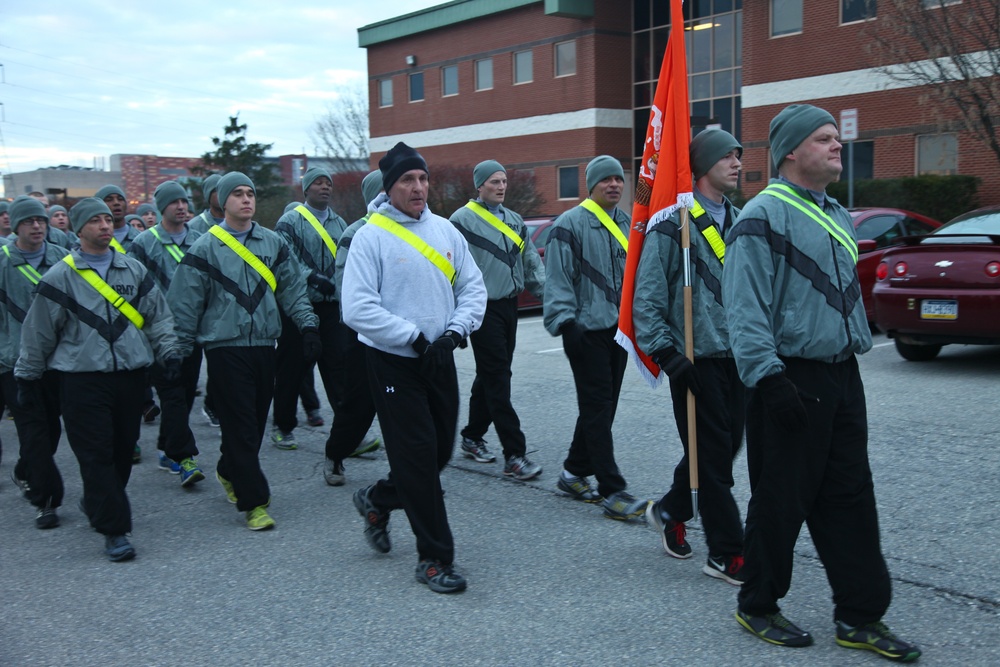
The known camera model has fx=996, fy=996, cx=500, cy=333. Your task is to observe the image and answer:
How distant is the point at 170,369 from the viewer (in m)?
5.68

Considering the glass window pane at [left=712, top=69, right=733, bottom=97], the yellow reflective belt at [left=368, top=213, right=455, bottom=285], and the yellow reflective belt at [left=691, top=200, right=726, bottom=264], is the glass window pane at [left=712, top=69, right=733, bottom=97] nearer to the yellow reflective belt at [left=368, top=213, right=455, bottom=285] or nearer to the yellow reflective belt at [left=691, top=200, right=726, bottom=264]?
the yellow reflective belt at [left=691, top=200, right=726, bottom=264]

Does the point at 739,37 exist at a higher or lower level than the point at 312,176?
higher

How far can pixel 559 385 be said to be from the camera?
998 cm

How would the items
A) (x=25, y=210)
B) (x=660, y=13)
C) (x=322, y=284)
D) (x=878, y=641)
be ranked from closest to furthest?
(x=878, y=641) → (x=25, y=210) → (x=322, y=284) → (x=660, y=13)

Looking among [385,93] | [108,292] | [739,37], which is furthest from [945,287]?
[385,93]

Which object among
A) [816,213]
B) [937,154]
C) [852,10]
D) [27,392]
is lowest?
[27,392]

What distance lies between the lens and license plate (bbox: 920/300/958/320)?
371 inches

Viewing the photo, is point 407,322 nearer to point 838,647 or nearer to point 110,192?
point 838,647

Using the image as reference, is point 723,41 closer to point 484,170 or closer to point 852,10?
point 852,10

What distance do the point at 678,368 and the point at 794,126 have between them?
1.23m

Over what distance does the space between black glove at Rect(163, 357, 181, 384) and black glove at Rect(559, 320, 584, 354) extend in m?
2.22

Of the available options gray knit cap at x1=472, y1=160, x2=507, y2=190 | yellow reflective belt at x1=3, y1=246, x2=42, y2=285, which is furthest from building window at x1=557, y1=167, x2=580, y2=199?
yellow reflective belt at x1=3, y1=246, x2=42, y2=285

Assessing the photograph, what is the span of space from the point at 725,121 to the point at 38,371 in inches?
1180

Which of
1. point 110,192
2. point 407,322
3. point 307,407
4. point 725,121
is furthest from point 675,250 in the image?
point 725,121
